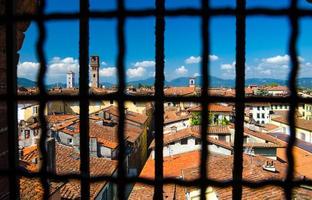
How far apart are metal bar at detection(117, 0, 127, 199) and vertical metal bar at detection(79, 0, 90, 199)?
90 mm

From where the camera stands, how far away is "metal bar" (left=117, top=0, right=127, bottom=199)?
4.20 ft

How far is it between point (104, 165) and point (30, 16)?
45.4 feet

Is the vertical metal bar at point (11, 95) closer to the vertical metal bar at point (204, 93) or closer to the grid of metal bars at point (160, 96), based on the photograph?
the grid of metal bars at point (160, 96)

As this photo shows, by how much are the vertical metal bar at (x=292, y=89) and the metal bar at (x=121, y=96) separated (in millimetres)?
442

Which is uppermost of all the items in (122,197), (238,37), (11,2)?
(11,2)

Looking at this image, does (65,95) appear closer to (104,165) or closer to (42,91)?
(42,91)

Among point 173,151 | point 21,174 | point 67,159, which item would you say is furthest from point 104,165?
point 21,174

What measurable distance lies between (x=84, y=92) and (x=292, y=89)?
57 centimetres

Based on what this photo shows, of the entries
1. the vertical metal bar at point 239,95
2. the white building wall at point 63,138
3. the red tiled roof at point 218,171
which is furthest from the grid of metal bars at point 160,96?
the white building wall at point 63,138

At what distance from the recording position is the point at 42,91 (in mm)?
1366

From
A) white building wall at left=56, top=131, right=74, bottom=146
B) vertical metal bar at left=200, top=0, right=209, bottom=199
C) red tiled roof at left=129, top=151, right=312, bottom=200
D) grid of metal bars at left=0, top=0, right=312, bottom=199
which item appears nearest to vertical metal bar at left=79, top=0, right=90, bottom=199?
grid of metal bars at left=0, top=0, right=312, bottom=199

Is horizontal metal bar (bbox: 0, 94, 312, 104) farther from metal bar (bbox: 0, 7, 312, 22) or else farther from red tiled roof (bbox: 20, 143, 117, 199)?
red tiled roof (bbox: 20, 143, 117, 199)

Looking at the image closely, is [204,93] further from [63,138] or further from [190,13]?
[63,138]

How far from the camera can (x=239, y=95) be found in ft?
4.05
